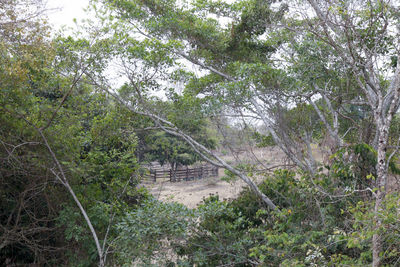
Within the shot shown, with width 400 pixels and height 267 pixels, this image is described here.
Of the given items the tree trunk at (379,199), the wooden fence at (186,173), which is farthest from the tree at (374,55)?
the wooden fence at (186,173)

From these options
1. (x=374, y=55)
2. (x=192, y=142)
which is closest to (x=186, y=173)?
(x=192, y=142)

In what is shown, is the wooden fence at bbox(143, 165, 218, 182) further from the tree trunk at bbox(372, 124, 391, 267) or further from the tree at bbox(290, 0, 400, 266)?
the tree trunk at bbox(372, 124, 391, 267)

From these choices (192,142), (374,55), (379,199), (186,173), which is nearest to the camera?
(379,199)

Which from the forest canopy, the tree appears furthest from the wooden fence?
the tree

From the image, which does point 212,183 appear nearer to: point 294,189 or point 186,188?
point 186,188

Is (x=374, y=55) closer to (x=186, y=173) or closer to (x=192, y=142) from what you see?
(x=192, y=142)

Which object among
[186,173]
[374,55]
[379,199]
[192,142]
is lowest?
[186,173]

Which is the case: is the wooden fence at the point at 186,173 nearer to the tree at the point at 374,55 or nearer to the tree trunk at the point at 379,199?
the tree at the point at 374,55

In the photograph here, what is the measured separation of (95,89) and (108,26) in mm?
1276

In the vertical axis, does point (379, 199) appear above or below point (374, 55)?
below

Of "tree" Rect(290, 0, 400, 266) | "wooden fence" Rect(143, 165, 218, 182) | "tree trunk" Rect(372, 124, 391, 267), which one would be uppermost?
"tree" Rect(290, 0, 400, 266)

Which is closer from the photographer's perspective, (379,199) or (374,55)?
(379,199)

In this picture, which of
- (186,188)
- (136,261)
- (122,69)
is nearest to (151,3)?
(122,69)

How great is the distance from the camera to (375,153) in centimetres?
393
